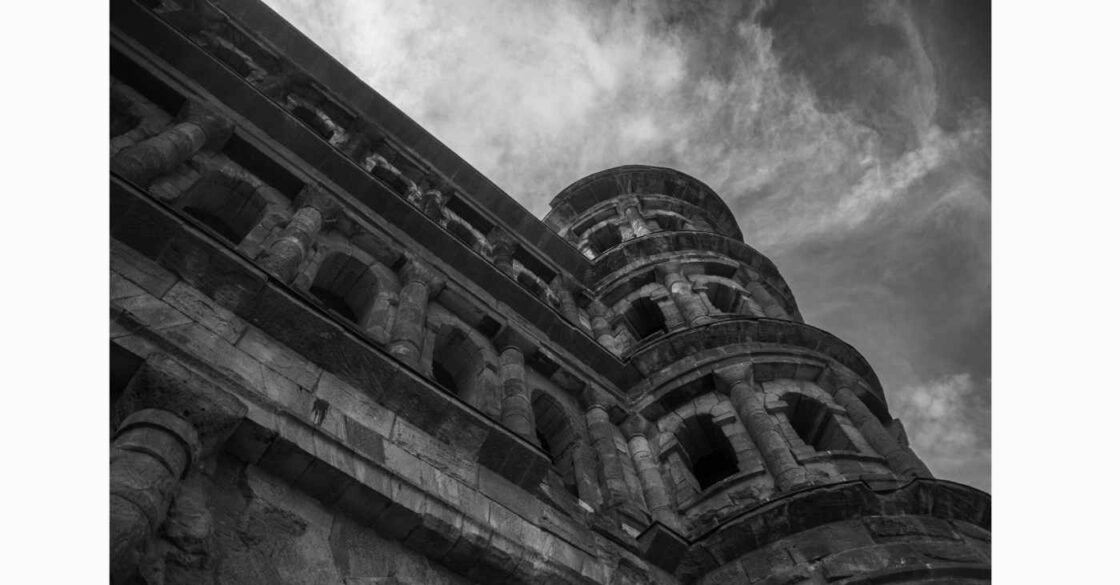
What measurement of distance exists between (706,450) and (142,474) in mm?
11789

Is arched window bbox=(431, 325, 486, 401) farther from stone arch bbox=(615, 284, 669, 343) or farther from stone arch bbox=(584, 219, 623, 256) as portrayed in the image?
stone arch bbox=(584, 219, 623, 256)

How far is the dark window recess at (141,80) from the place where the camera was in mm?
13211

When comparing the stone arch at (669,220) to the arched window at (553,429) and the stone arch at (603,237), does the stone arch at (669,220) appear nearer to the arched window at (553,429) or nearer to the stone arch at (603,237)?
the stone arch at (603,237)

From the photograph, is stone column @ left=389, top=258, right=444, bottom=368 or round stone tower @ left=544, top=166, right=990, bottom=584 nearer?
round stone tower @ left=544, top=166, right=990, bottom=584

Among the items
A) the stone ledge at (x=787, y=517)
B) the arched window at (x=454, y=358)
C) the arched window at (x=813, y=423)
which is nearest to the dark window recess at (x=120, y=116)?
the arched window at (x=454, y=358)

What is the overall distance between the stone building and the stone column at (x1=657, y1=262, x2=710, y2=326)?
0.13 metres

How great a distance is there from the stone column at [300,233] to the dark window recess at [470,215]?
5955mm

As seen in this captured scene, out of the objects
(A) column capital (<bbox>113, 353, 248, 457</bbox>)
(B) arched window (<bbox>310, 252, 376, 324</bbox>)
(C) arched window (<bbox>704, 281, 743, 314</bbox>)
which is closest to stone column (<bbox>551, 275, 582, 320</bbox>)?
(C) arched window (<bbox>704, 281, 743, 314</bbox>)

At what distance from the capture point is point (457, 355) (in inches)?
546

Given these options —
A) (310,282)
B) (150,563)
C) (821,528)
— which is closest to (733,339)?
(821,528)

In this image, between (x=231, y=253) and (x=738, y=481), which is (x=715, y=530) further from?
(x=231, y=253)

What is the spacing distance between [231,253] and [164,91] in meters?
5.87

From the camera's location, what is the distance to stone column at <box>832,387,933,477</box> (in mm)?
14297

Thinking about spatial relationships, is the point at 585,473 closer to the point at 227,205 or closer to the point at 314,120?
the point at 227,205
